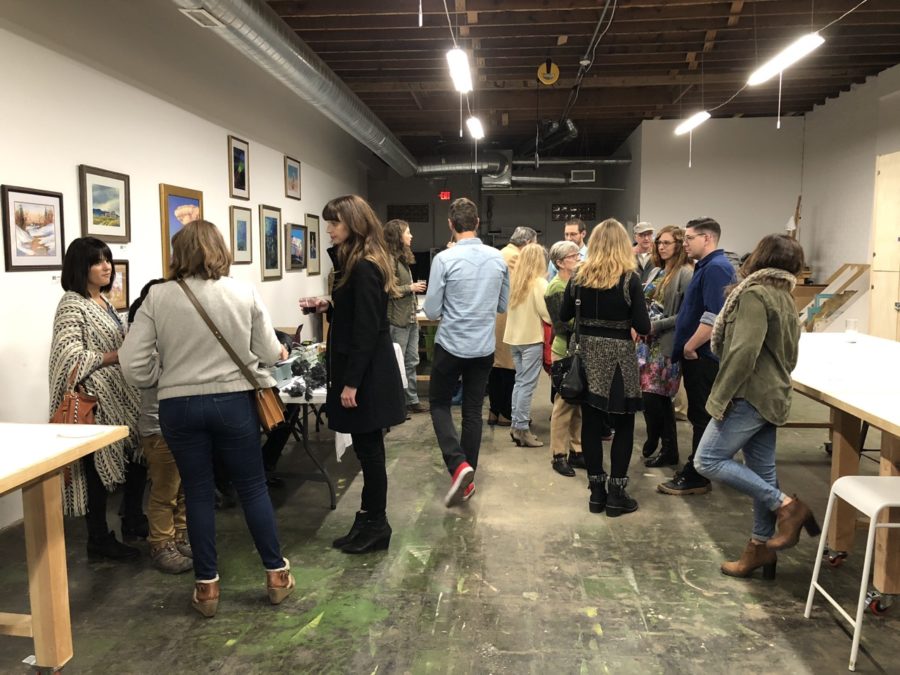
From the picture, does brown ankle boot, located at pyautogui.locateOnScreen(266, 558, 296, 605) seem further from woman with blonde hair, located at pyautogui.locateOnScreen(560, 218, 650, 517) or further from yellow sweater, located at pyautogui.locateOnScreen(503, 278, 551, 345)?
yellow sweater, located at pyautogui.locateOnScreen(503, 278, 551, 345)

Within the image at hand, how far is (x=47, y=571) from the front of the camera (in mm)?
1917

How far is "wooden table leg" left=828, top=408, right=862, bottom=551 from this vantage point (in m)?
2.67

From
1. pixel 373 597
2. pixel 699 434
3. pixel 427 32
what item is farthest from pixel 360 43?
pixel 373 597

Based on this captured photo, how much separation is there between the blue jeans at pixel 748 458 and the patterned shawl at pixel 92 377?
2.49 m

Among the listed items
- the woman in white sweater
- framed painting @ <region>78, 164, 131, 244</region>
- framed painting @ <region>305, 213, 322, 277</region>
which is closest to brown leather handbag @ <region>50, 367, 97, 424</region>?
the woman in white sweater

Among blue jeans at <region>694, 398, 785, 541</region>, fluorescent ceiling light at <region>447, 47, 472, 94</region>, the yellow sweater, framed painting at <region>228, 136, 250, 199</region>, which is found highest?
fluorescent ceiling light at <region>447, 47, 472, 94</region>

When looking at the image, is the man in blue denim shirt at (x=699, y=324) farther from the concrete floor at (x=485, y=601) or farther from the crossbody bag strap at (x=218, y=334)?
the crossbody bag strap at (x=218, y=334)

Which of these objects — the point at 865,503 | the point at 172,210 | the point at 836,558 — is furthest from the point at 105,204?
the point at 836,558

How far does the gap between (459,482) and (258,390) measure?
136 cm

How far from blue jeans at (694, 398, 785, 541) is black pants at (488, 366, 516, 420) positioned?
7.98ft

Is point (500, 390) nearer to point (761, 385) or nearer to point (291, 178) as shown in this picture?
point (761, 385)

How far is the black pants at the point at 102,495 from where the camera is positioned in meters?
2.77

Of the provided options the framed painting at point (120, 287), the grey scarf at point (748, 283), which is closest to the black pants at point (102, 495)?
the framed painting at point (120, 287)

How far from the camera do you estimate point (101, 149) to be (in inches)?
145
